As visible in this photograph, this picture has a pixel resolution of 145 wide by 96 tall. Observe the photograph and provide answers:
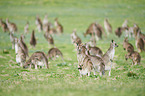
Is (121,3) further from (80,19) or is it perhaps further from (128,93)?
(128,93)

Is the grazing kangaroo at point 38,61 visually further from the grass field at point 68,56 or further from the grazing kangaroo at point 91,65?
the grazing kangaroo at point 91,65

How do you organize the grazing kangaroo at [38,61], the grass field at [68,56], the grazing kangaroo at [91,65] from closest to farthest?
the grass field at [68,56]
the grazing kangaroo at [91,65]
the grazing kangaroo at [38,61]

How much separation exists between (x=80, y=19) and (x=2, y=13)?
730 inches

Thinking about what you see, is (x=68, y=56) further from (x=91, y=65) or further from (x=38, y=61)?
(x=91, y=65)

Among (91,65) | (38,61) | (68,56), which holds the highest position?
(68,56)

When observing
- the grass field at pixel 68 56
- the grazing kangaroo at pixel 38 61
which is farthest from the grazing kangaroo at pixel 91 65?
the grazing kangaroo at pixel 38 61

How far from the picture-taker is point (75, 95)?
8.06 metres

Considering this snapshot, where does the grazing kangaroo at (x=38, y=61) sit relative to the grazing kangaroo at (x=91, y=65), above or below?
above

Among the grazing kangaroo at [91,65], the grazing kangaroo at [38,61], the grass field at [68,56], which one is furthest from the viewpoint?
the grazing kangaroo at [38,61]

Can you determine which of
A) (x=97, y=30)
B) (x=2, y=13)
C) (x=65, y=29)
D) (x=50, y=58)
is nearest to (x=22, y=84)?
(x=50, y=58)

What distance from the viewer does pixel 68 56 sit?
23.3 m

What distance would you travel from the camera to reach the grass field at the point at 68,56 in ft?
32.5

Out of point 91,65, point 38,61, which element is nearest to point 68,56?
point 38,61

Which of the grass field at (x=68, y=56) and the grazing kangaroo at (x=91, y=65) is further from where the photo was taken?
the grazing kangaroo at (x=91, y=65)
